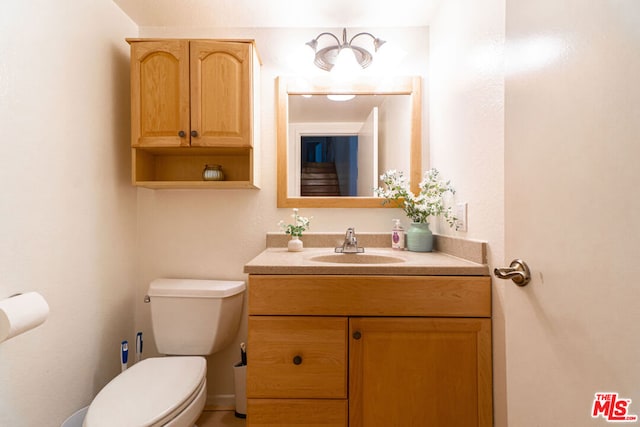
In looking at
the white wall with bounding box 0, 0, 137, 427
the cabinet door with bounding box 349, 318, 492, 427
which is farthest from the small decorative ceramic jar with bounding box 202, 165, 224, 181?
the cabinet door with bounding box 349, 318, 492, 427

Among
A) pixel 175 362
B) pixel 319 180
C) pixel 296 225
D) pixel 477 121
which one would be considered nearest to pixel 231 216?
pixel 296 225

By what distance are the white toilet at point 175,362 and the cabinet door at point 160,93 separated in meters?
0.75

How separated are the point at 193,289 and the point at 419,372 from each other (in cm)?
107

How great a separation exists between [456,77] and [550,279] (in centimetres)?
106

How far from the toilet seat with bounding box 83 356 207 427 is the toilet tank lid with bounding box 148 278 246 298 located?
0.29 metres

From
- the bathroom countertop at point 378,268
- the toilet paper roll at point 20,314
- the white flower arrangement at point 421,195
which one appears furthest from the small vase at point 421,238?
the toilet paper roll at point 20,314

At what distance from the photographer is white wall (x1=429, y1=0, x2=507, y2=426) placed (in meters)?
1.03

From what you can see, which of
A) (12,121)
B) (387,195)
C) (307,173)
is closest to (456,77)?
(387,195)

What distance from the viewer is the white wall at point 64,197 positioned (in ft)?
3.39

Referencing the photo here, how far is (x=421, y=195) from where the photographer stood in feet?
4.92

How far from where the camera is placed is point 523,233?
2.28ft

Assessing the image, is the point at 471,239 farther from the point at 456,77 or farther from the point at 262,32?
the point at 262,32

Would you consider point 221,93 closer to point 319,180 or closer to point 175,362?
point 319,180

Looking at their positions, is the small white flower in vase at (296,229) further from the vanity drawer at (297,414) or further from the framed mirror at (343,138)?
the vanity drawer at (297,414)
